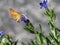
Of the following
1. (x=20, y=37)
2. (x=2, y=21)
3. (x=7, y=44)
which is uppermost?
(x=2, y=21)

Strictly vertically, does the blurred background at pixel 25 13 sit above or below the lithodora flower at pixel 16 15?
above

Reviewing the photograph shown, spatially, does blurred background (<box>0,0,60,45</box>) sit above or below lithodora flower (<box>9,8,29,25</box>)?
above

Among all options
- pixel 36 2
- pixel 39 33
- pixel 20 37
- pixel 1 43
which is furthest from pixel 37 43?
pixel 36 2

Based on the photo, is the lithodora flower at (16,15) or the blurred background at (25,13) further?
the blurred background at (25,13)

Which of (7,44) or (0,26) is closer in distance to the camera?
(7,44)

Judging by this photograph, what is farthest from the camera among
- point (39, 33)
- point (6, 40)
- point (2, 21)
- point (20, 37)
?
point (2, 21)

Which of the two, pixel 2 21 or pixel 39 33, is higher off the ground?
pixel 2 21

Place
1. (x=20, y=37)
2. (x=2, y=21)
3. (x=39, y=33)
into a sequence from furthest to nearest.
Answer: (x=2, y=21) < (x=20, y=37) < (x=39, y=33)

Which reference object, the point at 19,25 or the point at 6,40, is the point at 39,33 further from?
the point at 19,25
